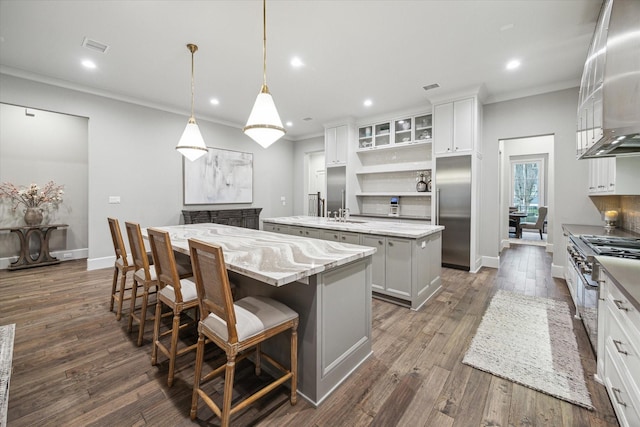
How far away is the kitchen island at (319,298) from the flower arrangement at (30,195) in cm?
475

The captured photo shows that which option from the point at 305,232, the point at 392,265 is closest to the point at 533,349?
the point at 392,265

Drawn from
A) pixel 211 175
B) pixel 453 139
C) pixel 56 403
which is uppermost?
pixel 453 139

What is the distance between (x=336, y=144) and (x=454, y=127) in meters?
2.62

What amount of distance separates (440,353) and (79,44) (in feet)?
16.6

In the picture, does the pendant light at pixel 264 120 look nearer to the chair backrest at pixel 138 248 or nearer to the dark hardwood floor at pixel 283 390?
the chair backrest at pixel 138 248

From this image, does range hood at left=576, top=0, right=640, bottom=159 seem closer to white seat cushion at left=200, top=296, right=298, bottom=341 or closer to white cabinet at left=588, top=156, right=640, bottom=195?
white cabinet at left=588, top=156, right=640, bottom=195

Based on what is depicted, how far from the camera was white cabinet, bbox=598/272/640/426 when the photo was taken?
126 cm

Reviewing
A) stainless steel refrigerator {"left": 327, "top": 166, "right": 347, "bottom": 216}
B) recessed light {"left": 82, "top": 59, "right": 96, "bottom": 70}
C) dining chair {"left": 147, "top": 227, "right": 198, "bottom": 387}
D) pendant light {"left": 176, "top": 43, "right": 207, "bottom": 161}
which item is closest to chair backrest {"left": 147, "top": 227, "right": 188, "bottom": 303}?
dining chair {"left": 147, "top": 227, "right": 198, "bottom": 387}

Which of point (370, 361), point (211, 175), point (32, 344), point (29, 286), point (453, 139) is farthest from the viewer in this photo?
point (211, 175)

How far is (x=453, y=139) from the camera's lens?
185 inches

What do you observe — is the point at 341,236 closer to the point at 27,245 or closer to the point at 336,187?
the point at 336,187

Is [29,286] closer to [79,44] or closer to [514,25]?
[79,44]

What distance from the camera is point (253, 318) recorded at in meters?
1.56

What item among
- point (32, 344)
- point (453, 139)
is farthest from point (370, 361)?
point (453, 139)
